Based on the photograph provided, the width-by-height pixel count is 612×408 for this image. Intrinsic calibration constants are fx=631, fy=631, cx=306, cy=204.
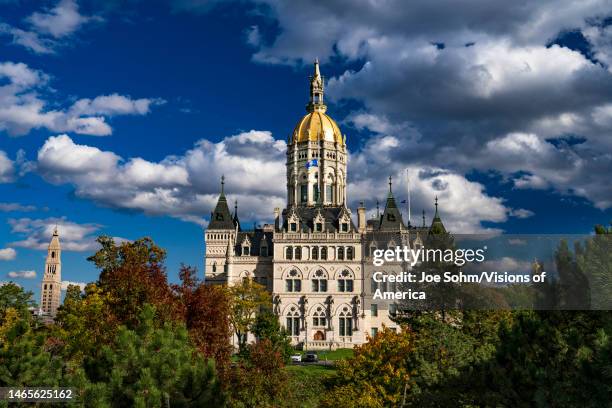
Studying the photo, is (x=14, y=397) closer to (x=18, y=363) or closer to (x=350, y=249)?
(x=18, y=363)

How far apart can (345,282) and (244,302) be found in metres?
16.2

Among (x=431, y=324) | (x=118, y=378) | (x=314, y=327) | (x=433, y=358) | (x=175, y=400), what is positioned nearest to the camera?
(x=118, y=378)

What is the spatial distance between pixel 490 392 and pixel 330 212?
219 feet

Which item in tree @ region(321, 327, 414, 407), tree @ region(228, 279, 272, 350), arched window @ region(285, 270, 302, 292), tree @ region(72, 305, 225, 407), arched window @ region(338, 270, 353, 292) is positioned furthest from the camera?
arched window @ region(285, 270, 302, 292)

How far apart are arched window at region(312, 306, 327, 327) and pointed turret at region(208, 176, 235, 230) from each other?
17718mm

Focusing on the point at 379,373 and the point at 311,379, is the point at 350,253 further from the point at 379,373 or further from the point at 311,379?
the point at 379,373

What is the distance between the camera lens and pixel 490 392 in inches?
790

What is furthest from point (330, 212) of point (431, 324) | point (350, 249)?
point (431, 324)

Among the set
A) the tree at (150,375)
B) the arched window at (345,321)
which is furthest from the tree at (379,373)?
the arched window at (345,321)

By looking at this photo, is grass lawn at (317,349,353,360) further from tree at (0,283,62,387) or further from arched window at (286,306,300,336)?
tree at (0,283,62,387)

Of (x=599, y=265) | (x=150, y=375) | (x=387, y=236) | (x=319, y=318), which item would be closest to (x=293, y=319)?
(x=319, y=318)

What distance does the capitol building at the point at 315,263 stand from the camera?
82562 mm

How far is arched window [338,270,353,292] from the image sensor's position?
82.8 meters

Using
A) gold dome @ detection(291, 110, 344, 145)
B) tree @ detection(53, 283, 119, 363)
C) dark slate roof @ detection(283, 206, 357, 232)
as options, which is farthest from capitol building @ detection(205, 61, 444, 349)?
tree @ detection(53, 283, 119, 363)
